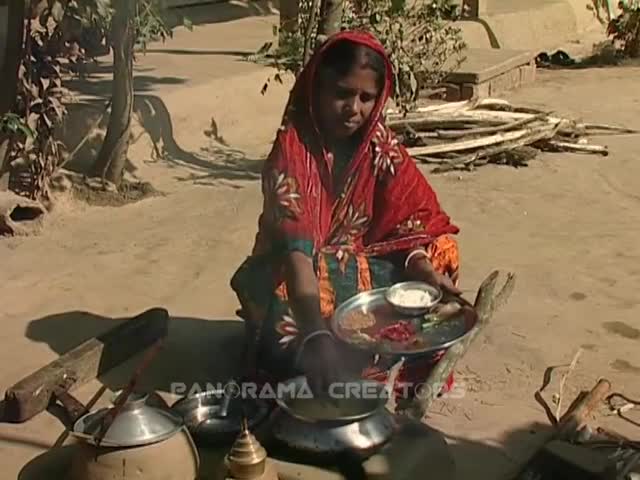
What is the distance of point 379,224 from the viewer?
380 cm

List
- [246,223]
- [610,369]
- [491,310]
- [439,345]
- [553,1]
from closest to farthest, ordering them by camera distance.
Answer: [439,345], [610,369], [491,310], [246,223], [553,1]

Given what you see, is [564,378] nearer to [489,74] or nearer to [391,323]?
[391,323]

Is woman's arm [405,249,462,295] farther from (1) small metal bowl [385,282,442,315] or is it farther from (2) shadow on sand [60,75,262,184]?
(2) shadow on sand [60,75,262,184]

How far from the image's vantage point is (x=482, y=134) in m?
7.70

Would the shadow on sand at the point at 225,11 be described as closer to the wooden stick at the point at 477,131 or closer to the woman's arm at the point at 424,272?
the wooden stick at the point at 477,131

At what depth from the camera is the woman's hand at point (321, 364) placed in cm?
305

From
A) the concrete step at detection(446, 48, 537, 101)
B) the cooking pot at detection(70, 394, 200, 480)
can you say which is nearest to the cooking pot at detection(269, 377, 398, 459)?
the cooking pot at detection(70, 394, 200, 480)

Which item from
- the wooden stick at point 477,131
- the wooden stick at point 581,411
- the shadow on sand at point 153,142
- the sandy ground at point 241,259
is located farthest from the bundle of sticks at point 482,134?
the wooden stick at point 581,411

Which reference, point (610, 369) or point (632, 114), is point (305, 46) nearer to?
point (610, 369)

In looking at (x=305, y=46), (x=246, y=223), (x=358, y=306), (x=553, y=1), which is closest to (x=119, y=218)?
(x=246, y=223)

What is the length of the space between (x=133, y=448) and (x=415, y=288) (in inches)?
47.3

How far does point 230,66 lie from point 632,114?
11.2ft

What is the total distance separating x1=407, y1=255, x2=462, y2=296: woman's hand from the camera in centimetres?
362

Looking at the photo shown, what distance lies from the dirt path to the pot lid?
59 centimetres
